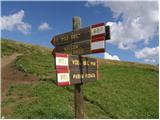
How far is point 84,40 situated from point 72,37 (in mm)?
481

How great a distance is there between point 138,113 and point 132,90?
7183 millimetres

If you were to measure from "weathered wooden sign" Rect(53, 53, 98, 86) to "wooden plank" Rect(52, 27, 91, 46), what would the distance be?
1.91 feet

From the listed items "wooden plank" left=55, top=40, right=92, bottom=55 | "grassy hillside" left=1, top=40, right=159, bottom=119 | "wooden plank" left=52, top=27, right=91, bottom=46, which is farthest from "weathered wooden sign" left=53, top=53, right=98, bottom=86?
"grassy hillside" left=1, top=40, right=159, bottom=119

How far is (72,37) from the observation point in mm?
10195

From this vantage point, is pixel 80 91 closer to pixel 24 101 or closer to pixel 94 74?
pixel 94 74

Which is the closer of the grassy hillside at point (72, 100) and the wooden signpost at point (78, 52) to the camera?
the wooden signpost at point (78, 52)

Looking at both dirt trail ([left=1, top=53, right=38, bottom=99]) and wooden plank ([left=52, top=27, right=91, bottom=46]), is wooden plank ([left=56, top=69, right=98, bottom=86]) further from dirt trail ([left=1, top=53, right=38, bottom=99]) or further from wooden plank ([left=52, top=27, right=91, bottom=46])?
dirt trail ([left=1, top=53, right=38, bottom=99])

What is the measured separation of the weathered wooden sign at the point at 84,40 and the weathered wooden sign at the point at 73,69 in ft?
1.19

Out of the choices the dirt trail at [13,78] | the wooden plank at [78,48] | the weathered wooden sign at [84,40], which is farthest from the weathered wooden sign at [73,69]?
the dirt trail at [13,78]


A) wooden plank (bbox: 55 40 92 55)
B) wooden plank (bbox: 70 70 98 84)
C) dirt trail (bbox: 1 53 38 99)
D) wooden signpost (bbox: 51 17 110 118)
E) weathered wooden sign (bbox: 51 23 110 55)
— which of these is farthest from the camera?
dirt trail (bbox: 1 53 38 99)

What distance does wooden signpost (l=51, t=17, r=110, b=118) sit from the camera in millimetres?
9305

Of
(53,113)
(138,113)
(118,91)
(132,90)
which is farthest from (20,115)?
(132,90)

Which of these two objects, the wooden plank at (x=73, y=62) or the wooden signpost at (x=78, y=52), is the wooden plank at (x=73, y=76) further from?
the wooden plank at (x=73, y=62)

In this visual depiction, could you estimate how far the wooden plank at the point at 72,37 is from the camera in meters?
9.89
